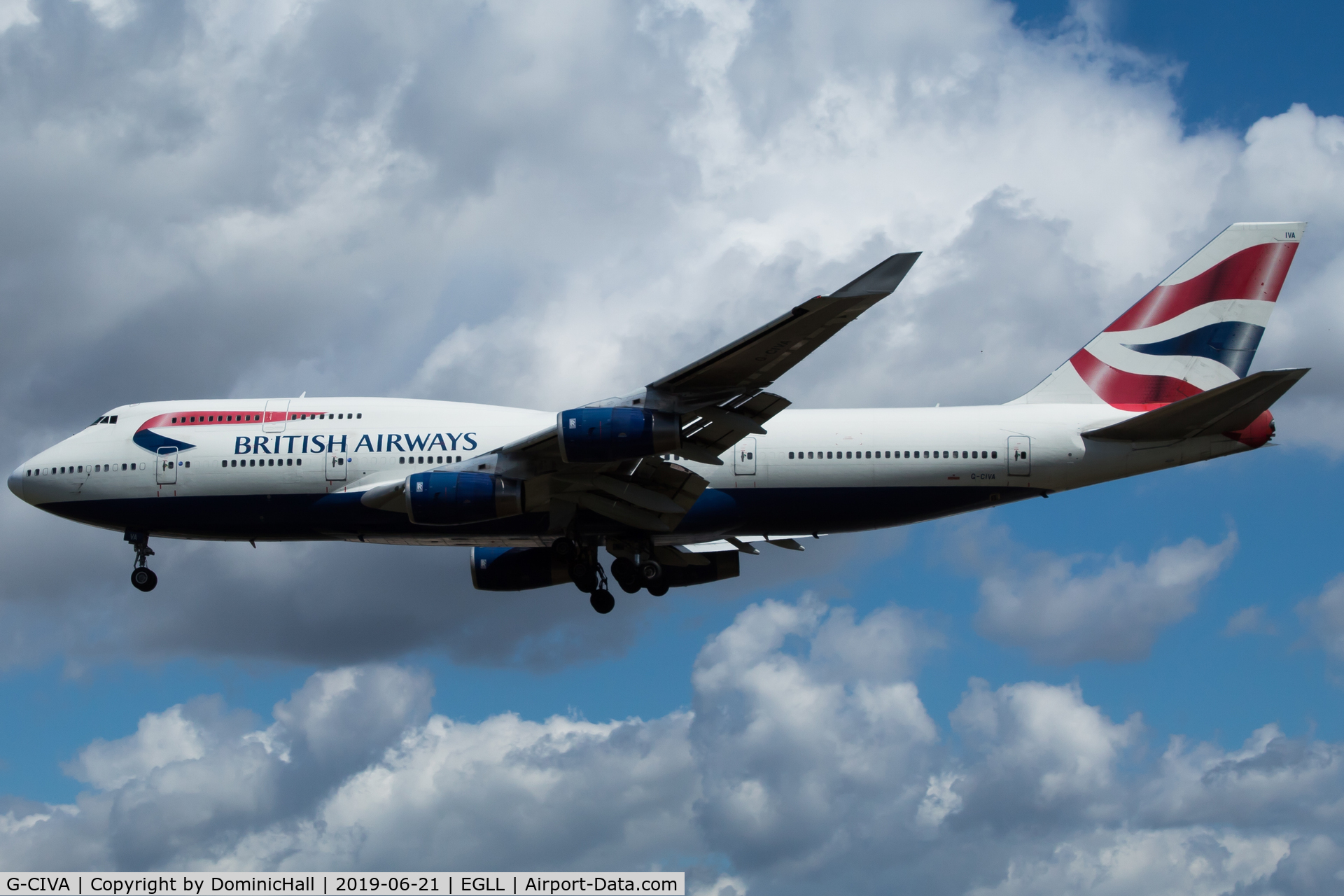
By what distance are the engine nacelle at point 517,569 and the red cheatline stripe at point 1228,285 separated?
48.9 ft

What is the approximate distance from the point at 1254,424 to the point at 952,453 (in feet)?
21.0

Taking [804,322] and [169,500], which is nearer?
[804,322]

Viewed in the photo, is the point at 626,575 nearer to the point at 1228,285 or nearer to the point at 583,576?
the point at 583,576

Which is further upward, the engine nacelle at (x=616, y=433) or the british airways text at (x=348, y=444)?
the british airways text at (x=348, y=444)

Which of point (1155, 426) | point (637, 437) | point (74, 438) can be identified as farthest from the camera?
point (74, 438)

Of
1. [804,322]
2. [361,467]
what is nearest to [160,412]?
[361,467]

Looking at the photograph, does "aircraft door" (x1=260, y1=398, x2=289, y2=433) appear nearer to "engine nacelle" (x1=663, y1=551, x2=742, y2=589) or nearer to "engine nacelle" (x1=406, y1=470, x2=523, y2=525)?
"engine nacelle" (x1=406, y1=470, x2=523, y2=525)

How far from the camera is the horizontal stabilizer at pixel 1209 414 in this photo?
25414 mm

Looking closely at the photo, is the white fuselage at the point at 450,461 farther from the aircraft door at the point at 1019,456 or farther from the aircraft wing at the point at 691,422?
the aircraft wing at the point at 691,422

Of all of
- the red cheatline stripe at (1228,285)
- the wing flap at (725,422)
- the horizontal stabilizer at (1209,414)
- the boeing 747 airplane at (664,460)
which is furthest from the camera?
the red cheatline stripe at (1228,285)

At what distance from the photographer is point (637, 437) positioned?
24.5 meters

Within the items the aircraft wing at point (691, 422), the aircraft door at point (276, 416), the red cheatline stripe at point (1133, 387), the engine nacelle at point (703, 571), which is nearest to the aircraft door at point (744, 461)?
the aircraft wing at point (691, 422)

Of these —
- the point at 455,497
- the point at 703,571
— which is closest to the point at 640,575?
the point at 703,571

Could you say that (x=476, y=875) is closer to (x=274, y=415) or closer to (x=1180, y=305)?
(x=274, y=415)
